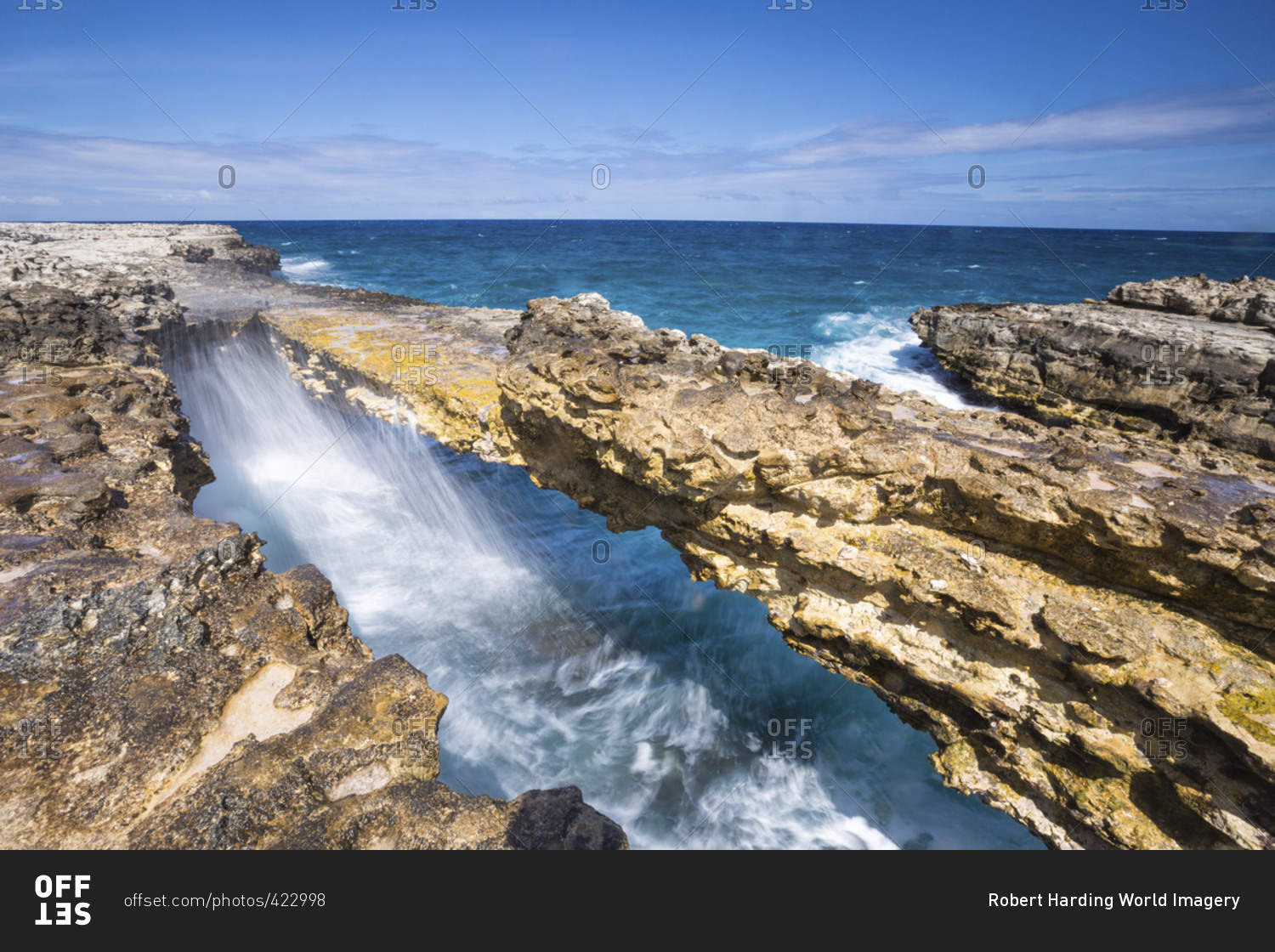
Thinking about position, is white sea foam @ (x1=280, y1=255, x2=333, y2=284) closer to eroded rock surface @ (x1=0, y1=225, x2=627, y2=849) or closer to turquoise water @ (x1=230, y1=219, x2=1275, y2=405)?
turquoise water @ (x1=230, y1=219, x2=1275, y2=405)

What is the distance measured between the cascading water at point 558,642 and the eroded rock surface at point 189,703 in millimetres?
4160

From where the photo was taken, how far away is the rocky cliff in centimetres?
485

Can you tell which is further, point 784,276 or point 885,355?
point 784,276

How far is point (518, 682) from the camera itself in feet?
31.7

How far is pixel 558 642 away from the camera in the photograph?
10523 mm

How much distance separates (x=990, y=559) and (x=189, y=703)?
23.6 feet

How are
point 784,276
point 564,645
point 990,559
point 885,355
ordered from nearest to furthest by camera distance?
1. point 990,559
2. point 564,645
3. point 885,355
4. point 784,276

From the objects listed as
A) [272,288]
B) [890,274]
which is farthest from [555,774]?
[890,274]

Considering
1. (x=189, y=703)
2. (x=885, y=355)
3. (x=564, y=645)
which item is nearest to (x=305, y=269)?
(x=885, y=355)

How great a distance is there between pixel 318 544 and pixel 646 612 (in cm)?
678

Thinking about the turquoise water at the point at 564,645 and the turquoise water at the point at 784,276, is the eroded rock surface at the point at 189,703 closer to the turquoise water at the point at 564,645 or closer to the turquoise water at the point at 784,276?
the turquoise water at the point at 564,645

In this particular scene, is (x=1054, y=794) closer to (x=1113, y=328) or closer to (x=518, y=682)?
(x=518, y=682)

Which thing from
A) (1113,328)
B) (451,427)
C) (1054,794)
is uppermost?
(1113,328)

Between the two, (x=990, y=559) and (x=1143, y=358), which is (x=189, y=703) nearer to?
(x=990, y=559)
